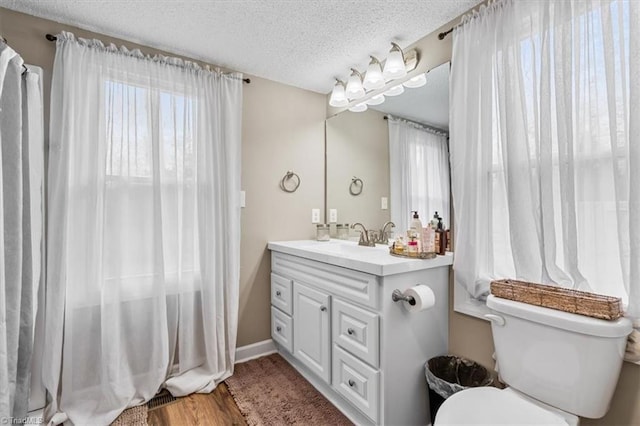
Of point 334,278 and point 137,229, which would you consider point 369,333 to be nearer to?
point 334,278

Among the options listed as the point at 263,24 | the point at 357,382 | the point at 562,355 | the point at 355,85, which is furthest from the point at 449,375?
the point at 263,24

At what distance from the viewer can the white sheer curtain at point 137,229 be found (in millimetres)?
1699

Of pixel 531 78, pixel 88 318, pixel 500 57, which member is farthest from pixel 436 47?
pixel 88 318

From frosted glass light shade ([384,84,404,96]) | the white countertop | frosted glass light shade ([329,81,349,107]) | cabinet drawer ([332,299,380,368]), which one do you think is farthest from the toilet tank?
frosted glass light shade ([329,81,349,107])

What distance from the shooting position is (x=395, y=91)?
207 cm

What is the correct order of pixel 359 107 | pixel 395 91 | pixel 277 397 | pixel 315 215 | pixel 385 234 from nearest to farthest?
pixel 277 397 → pixel 395 91 → pixel 385 234 → pixel 359 107 → pixel 315 215

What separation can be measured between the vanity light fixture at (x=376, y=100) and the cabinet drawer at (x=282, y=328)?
1.69 m

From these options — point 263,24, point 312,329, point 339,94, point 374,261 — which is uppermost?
Answer: point 263,24

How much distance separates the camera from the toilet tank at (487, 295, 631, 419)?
104cm

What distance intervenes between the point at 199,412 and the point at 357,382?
37.5 inches

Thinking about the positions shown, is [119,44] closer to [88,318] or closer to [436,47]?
[88,318]

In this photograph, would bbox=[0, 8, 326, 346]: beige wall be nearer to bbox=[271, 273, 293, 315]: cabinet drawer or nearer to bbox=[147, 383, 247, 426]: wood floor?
bbox=[271, 273, 293, 315]: cabinet drawer

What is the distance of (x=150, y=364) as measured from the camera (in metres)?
1.90

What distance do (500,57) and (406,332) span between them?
1.40 metres
